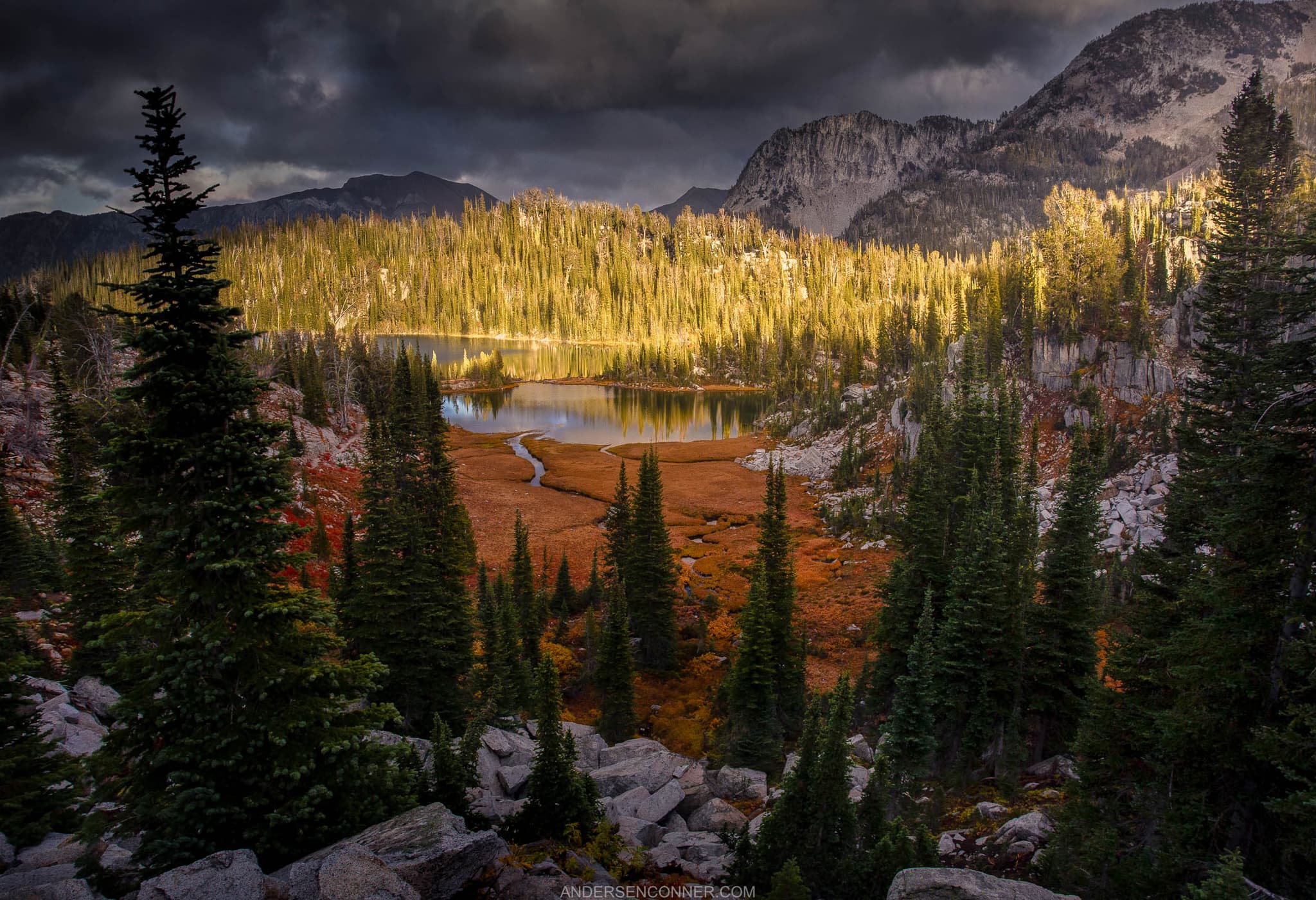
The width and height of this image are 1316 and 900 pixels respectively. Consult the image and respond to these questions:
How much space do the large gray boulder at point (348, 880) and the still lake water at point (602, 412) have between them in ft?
302

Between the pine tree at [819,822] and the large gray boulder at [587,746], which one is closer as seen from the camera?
the pine tree at [819,822]

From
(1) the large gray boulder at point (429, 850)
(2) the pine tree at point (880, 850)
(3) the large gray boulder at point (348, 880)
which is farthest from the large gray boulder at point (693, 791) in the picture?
(3) the large gray boulder at point (348, 880)

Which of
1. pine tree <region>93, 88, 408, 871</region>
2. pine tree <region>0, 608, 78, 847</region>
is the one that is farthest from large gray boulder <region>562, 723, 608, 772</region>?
pine tree <region>0, 608, 78, 847</region>

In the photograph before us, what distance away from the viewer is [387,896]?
7.52 meters

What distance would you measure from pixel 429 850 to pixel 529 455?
86.4m

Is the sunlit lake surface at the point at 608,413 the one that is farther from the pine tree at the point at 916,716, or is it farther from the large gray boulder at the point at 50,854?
the large gray boulder at the point at 50,854

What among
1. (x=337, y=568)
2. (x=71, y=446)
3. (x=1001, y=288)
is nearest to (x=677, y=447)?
(x=1001, y=288)

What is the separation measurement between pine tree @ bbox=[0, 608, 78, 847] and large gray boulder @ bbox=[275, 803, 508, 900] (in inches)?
200

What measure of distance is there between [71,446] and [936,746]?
32.8m

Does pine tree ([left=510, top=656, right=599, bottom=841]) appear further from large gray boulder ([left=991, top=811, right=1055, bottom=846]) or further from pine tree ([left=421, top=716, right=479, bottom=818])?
large gray boulder ([left=991, top=811, right=1055, bottom=846])

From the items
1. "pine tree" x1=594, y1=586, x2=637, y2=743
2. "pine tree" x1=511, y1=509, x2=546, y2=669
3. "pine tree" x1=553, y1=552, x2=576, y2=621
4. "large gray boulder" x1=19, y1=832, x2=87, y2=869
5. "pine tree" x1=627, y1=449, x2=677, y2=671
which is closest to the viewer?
"large gray boulder" x1=19, y1=832, x2=87, y2=869

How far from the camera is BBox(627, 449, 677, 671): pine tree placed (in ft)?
112

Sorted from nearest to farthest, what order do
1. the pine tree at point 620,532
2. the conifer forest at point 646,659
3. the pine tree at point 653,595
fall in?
the conifer forest at point 646,659 < the pine tree at point 653,595 < the pine tree at point 620,532

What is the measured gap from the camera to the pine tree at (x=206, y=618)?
838cm
